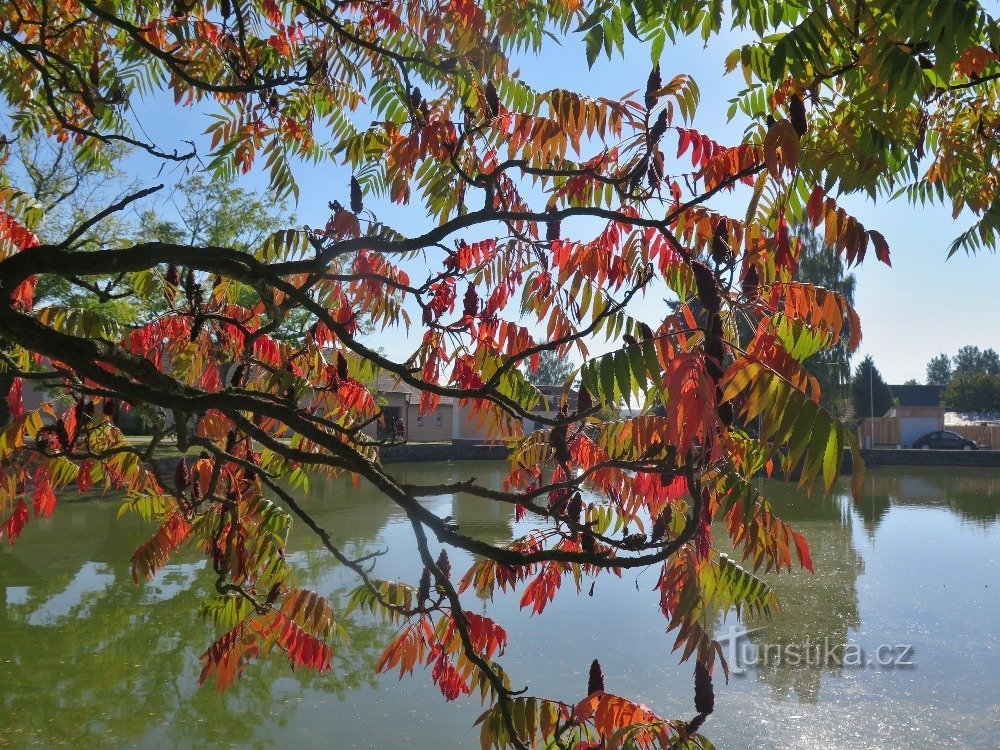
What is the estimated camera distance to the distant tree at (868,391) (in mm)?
40138

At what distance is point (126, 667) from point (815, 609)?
259 inches

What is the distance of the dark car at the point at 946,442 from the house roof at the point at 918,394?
50.8ft

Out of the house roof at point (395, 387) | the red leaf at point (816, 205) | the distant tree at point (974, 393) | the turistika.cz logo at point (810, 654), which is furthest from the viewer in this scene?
the distant tree at point (974, 393)

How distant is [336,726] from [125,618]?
11.1 feet

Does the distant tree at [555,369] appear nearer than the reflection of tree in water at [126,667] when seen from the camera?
Yes

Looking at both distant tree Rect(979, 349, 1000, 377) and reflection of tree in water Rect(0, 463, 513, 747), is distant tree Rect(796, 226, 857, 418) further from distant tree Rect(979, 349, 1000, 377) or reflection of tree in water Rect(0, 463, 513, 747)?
distant tree Rect(979, 349, 1000, 377)

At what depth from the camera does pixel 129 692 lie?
19.1 feet

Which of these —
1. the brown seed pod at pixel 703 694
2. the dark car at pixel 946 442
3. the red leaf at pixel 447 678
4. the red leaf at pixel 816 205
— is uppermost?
the red leaf at pixel 816 205

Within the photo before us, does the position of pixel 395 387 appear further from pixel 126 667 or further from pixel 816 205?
pixel 126 667

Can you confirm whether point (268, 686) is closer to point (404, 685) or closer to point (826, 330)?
point (404, 685)

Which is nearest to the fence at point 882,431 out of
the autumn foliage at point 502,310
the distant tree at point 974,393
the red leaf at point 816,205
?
the distant tree at point 974,393

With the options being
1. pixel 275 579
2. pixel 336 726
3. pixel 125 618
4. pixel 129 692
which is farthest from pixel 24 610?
pixel 275 579

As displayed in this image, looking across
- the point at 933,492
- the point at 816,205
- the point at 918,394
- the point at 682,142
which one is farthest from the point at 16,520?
the point at 918,394

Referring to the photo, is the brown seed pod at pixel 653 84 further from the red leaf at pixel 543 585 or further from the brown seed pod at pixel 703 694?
the red leaf at pixel 543 585
